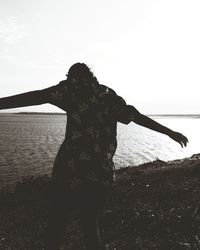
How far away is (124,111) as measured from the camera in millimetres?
4066

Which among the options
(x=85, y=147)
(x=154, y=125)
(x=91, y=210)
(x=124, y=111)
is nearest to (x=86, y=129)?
(x=85, y=147)

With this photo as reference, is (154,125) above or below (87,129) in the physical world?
above

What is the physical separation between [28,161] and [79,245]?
35.1 meters

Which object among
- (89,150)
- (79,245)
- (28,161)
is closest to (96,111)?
(89,150)

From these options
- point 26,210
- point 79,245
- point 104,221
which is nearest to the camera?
point 79,245

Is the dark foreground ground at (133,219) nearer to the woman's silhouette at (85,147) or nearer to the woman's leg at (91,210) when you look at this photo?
the woman's leg at (91,210)

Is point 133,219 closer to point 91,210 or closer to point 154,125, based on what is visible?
point 91,210

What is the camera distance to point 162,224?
9.16 metres

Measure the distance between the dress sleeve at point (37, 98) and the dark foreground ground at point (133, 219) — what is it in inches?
161

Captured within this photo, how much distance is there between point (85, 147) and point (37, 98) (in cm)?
83

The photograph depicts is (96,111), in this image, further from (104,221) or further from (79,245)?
(104,221)

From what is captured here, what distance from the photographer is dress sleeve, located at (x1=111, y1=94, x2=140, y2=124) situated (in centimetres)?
403

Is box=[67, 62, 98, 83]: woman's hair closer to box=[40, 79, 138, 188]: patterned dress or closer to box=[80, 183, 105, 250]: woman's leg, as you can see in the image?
box=[40, 79, 138, 188]: patterned dress

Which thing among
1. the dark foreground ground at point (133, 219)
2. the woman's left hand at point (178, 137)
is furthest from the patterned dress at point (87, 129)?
the dark foreground ground at point (133, 219)
